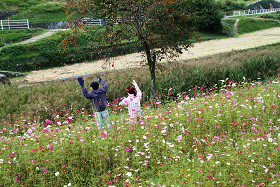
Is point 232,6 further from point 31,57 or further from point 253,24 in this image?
point 31,57

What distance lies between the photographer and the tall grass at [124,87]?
8.41 m

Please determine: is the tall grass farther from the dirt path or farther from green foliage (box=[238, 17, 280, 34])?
green foliage (box=[238, 17, 280, 34])

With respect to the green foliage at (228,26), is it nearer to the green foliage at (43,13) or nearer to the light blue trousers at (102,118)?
the green foliage at (43,13)

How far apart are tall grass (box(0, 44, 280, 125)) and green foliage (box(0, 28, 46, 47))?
1372cm

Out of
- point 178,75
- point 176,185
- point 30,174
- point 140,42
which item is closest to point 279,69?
point 178,75

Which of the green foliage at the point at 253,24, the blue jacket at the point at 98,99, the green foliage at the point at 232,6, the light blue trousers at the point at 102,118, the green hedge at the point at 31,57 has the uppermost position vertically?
the green foliage at the point at 232,6

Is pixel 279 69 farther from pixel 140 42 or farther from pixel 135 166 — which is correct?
pixel 135 166

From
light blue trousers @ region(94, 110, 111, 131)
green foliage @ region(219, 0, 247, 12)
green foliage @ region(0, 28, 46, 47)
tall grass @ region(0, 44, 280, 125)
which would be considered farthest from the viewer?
green foliage @ region(219, 0, 247, 12)

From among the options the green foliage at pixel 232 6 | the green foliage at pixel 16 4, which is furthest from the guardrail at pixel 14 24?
the green foliage at pixel 232 6

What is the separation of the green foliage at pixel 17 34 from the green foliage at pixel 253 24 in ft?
89.0

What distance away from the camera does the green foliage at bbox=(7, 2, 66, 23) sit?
27.3 metres

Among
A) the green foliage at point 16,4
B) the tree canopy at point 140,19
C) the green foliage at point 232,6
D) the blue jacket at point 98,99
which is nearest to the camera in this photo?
the blue jacket at point 98,99

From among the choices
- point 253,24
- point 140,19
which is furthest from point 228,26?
point 140,19

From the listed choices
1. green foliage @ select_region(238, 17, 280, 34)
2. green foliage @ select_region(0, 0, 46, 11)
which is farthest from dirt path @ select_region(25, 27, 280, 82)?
green foliage @ select_region(238, 17, 280, 34)
